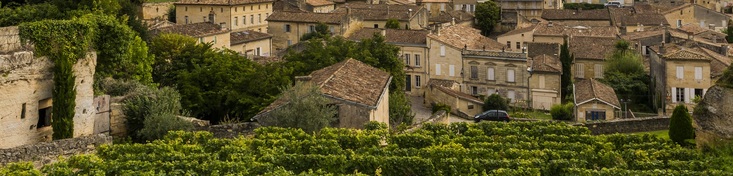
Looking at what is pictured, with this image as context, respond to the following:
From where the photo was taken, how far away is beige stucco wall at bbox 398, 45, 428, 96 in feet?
186

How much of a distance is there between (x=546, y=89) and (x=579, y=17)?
98.5 feet

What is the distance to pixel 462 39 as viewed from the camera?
57.9 m

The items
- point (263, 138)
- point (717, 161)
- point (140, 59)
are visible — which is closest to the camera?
point (717, 161)

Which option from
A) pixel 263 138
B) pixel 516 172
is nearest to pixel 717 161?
pixel 516 172

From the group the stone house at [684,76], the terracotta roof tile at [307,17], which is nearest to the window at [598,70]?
the stone house at [684,76]

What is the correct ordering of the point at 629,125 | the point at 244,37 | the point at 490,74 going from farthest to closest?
the point at 244,37
the point at 490,74
the point at 629,125

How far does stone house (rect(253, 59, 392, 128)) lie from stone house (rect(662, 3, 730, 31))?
6191 cm

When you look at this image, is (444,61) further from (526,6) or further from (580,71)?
(526,6)

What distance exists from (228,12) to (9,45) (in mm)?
50167

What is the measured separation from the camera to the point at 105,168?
18438 mm

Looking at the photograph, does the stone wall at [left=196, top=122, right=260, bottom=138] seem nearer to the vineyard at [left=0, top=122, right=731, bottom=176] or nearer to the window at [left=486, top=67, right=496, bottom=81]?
the vineyard at [left=0, top=122, right=731, bottom=176]

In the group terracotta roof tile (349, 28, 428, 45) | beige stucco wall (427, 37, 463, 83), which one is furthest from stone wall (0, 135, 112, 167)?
terracotta roof tile (349, 28, 428, 45)

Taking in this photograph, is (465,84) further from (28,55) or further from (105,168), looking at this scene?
(105,168)

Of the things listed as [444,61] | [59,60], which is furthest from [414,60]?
[59,60]
